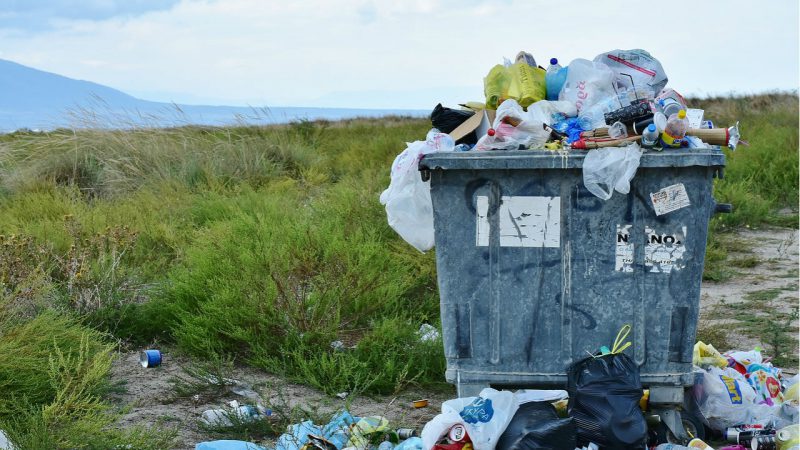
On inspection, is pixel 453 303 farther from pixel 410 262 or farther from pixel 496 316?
pixel 410 262

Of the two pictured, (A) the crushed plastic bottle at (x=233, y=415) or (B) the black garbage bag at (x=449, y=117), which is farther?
(B) the black garbage bag at (x=449, y=117)

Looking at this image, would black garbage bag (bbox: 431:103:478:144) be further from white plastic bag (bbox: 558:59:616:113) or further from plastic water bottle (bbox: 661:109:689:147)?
plastic water bottle (bbox: 661:109:689:147)

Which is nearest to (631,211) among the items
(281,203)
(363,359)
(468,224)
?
(468,224)

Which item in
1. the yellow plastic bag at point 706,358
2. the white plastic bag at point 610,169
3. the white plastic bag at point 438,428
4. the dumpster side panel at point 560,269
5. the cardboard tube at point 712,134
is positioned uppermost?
the cardboard tube at point 712,134

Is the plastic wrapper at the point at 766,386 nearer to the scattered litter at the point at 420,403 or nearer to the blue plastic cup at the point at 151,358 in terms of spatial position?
the scattered litter at the point at 420,403

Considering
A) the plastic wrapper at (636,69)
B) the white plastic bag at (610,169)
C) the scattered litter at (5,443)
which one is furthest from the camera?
the plastic wrapper at (636,69)

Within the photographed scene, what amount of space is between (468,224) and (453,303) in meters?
0.33

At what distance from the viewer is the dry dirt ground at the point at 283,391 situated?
4.00 metres

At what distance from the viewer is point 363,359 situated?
457 centimetres

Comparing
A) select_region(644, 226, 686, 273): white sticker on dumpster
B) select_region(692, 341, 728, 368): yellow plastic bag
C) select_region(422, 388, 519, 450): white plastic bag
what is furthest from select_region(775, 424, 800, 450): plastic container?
select_region(422, 388, 519, 450): white plastic bag

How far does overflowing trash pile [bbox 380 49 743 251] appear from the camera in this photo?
3480 mm

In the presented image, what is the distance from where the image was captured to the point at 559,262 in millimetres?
3596

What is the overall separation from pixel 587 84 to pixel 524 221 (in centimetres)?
71

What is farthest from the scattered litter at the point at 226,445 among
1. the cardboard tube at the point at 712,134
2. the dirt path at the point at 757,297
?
the dirt path at the point at 757,297
